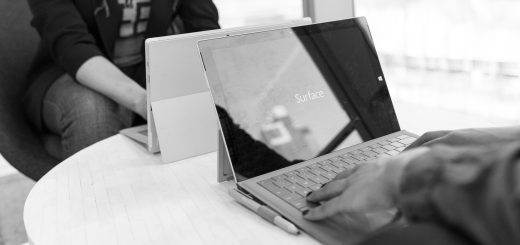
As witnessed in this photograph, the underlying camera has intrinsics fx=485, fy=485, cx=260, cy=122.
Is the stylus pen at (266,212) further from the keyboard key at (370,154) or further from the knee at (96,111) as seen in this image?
the knee at (96,111)

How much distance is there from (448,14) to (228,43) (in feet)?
4.35

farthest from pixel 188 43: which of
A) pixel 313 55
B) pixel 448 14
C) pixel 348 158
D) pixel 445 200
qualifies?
pixel 448 14

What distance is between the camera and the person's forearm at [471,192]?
12.3 inches

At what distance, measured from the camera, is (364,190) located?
0.50 m

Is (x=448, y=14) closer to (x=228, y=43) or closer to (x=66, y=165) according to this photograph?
(x=228, y=43)

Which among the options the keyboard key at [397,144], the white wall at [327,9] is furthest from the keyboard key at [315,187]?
the white wall at [327,9]

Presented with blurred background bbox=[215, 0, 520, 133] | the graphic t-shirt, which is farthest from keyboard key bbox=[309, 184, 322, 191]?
the graphic t-shirt

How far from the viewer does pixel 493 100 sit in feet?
5.94

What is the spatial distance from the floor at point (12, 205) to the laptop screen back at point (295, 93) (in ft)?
4.79

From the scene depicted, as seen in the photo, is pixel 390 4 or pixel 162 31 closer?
pixel 162 31

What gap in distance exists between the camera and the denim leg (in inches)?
54.7

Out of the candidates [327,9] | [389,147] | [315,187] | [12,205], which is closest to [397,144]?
[389,147]

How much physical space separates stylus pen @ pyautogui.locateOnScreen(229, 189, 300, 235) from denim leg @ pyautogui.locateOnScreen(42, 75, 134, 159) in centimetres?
82

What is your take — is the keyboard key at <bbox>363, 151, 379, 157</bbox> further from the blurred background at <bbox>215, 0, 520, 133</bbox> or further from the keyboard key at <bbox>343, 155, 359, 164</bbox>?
the blurred background at <bbox>215, 0, 520, 133</bbox>
